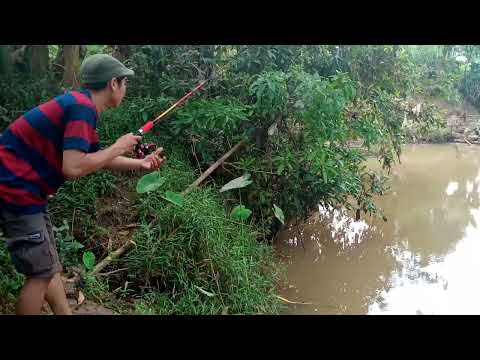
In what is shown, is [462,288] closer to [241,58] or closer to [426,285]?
[426,285]

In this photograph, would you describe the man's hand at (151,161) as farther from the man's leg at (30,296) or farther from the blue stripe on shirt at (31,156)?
the man's leg at (30,296)

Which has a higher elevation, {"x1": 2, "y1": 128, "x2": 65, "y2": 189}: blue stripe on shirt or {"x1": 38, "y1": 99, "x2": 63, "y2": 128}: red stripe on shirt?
{"x1": 38, "y1": 99, "x2": 63, "y2": 128}: red stripe on shirt

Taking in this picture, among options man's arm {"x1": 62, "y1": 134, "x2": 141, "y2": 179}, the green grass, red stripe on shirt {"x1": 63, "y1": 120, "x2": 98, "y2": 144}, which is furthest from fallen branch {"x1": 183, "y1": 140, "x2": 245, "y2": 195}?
red stripe on shirt {"x1": 63, "y1": 120, "x2": 98, "y2": 144}

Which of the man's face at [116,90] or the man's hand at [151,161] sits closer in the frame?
the man's face at [116,90]

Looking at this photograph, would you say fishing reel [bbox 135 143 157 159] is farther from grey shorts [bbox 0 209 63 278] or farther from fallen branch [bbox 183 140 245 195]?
fallen branch [bbox 183 140 245 195]

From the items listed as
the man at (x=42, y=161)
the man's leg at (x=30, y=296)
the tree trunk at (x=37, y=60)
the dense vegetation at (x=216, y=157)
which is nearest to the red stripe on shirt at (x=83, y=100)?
the man at (x=42, y=161)

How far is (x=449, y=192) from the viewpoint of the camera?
7.80m

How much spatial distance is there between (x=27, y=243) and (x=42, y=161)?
321 millimetres

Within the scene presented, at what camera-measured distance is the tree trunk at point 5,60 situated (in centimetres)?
494

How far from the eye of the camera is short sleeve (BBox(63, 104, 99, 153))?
5.34 ft

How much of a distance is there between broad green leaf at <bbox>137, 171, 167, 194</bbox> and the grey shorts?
147 centimetres

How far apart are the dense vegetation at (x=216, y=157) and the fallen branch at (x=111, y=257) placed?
5cm

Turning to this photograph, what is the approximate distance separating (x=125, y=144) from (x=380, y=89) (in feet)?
14.5

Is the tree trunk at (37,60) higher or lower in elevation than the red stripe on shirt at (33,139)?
higher
